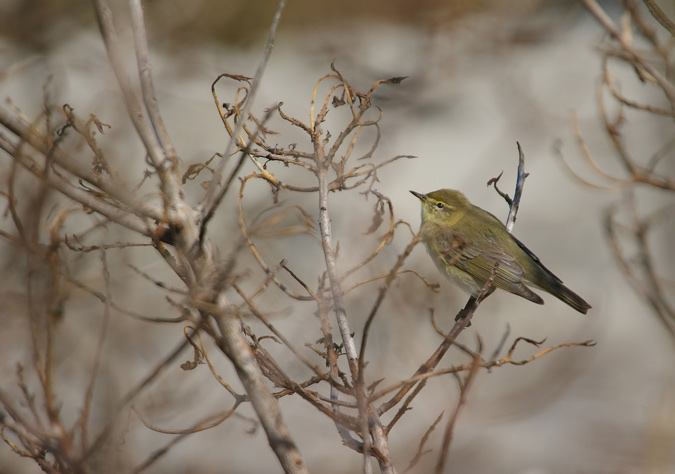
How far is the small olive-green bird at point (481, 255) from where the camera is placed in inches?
133

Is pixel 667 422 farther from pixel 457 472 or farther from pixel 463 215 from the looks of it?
pixel 457 472

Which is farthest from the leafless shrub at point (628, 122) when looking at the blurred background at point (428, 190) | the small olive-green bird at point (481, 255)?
the small olive-green bird at point (481, 255)

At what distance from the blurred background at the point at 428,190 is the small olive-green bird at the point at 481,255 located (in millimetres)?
242

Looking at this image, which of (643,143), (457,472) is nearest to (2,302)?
(457,472)

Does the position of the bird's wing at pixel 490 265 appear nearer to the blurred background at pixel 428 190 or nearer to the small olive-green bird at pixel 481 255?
the small olive-green bird at pixel 481 255

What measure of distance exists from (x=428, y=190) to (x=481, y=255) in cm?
332

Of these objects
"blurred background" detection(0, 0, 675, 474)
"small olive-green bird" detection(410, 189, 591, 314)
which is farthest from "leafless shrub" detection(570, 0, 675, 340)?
"small olive-green bird" detection(410, 189, 591, 314)

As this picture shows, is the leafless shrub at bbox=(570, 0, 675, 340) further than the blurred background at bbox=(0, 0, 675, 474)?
No

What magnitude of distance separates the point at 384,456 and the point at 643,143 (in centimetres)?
658

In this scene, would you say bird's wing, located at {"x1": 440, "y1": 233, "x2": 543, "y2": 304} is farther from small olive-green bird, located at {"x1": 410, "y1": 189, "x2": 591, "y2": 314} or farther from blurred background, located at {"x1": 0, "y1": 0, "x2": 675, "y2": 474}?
→ blurred background, located at {"x1": 0, "y1": 0, "x2": 675, "y2": 474}

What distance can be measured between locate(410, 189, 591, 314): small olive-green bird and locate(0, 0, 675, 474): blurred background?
24 cm

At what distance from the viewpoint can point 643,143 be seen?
696 cm

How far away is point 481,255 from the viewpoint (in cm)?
350

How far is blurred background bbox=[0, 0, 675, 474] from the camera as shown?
3.36m
